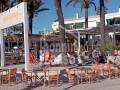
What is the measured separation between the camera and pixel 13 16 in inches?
901

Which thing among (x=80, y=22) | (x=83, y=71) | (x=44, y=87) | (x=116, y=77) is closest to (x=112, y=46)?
(x=116, y=77)

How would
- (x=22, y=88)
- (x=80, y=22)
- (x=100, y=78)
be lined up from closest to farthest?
(x=22, y=88), (x=100, y=78), (x=80, y=22)

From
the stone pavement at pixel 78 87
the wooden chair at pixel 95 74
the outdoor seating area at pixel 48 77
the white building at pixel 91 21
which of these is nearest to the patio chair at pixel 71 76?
the outdoor seating area at pixel 48 77

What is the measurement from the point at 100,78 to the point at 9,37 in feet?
67.6

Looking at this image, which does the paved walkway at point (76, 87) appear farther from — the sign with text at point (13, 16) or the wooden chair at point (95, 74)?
the sign with text at point (13, 16)

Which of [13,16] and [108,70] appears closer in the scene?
[108,70]

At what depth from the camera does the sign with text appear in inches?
848

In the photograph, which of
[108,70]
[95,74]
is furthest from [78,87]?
[108,70]

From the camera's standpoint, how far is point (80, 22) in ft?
220

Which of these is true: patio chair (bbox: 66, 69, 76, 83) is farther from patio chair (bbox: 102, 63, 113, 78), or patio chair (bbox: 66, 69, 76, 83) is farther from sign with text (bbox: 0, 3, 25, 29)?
sign with text (bbox: 0, 3, 25, 29)

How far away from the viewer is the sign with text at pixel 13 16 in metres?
21.5

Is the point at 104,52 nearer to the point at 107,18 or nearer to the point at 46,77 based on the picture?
the point at 46,77

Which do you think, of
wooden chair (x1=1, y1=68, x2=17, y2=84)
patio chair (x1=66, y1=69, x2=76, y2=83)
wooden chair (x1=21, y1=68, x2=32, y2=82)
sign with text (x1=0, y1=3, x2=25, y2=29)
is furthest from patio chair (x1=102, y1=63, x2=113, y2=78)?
sign with text (x1=0, y1=3, x2=25, y2=29)

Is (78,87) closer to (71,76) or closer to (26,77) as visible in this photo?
(71,76)
